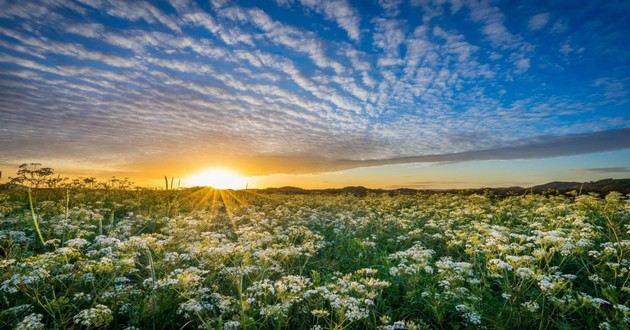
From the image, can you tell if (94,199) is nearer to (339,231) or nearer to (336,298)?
(339,231)

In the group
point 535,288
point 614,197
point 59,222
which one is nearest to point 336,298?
point 535,288

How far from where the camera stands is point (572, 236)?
6.86 metres

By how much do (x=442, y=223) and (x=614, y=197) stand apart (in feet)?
18.8

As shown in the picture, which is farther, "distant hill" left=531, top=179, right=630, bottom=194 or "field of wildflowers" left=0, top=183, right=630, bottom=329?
A: "distant hill" left=531, top=179, right=630, bottom=194

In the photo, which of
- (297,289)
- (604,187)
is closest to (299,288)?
(297,289)

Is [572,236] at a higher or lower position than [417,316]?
higher

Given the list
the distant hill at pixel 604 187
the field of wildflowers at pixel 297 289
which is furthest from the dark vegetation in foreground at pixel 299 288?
the distant hill at pixel 604 187

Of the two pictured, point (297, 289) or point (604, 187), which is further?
point (604, 187)

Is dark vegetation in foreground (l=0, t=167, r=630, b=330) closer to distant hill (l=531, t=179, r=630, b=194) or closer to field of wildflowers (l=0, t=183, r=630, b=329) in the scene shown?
field of wildflowers (l=0, t=183, r=630, b=329)

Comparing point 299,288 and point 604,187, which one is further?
point 604,187

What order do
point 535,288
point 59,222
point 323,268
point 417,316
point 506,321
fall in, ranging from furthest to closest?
point 59,222 < point 323,268 < point 535,288 < point 417,316 < point 506,321

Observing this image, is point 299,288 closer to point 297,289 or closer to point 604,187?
point 297,289

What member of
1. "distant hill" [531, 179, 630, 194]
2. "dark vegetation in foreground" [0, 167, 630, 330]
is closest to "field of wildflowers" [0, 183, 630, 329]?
"dark vegetation in foreground" [0, 167, 630, 330]

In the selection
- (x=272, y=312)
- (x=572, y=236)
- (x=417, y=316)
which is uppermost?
(x=572, y=236)
